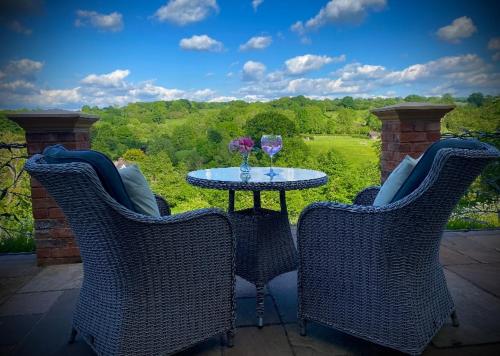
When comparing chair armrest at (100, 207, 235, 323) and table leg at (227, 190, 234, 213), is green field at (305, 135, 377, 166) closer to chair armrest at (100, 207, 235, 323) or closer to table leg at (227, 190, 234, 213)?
table leg at (227, 190, 234, 213)

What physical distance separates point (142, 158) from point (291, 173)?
13.0 ft

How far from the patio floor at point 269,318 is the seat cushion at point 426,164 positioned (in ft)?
2.40

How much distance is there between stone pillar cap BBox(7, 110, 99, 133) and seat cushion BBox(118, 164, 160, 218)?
4.37ft

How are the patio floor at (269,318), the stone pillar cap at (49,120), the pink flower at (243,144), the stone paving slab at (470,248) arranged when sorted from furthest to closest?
the stone paving slab at (470,248) → the stone pillar cap at (49,120) → the pink flower at (243,144) → the patio floor at (269,318)

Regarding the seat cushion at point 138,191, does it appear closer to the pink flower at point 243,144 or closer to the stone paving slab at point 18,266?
the pink flower at point 243,144

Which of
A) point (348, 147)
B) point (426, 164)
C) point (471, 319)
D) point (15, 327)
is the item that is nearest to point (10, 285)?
point (15, 327)

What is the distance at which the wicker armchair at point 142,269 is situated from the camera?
130cm

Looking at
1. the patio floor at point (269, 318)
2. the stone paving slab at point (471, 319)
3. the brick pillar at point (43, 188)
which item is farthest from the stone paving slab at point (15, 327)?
the stone paving slab at point (471, 319)

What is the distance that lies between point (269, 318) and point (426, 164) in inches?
43.0

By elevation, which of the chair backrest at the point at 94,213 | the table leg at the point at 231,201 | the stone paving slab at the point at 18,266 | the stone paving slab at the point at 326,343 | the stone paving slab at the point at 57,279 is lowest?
the stone paving slab at the point at 326,343

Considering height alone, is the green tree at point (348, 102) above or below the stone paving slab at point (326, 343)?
above

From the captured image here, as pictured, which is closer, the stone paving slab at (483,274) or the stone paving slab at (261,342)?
the stone paving slab at (261,342)

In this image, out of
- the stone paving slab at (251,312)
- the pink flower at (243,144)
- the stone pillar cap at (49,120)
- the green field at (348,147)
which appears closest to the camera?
the stone paving slab at (251,312)

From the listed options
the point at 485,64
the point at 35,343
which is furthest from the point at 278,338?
the point at 485,64
